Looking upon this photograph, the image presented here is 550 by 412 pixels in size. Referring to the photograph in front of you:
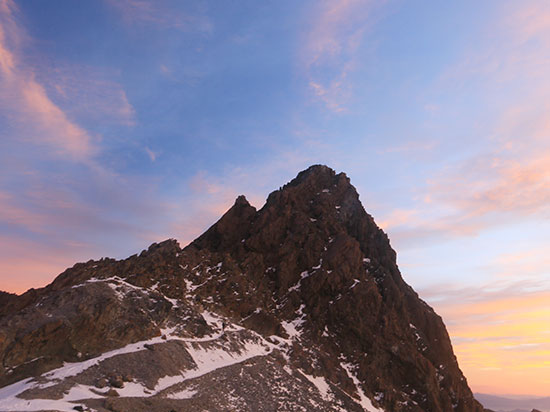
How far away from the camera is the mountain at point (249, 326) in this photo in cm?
5059

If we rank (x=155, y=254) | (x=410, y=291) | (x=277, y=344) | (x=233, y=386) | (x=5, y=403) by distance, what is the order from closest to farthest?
(x=5, y=403) → (x=233, y=386) → (x=277, y=344) → (x=155, y=254) → (x=410, y=291)

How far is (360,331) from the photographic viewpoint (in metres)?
92.9

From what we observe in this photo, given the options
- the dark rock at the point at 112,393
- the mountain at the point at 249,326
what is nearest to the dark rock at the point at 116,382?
the mountain at the point at 249,326

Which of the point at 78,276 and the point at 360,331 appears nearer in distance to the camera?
the point at 78,276

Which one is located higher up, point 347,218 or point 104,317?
point 347,218

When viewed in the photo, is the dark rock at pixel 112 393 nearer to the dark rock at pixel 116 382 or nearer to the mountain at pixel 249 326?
the mountain at pixel 249 326

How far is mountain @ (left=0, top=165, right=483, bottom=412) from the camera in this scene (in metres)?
50.6

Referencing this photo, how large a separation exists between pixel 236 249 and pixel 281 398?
54.7 meters

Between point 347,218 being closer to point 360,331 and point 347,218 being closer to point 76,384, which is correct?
point 360,331

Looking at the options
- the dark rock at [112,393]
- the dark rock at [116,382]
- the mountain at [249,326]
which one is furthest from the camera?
the mountain at [249,326]

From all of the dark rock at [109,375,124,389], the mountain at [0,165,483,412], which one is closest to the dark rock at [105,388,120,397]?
the mountain at [0,165,483,412]

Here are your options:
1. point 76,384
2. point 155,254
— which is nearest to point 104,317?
point 76,384

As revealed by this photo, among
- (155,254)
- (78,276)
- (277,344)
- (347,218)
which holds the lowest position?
(277,344)

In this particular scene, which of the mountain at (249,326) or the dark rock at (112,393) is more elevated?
the mountain at (249,326)
